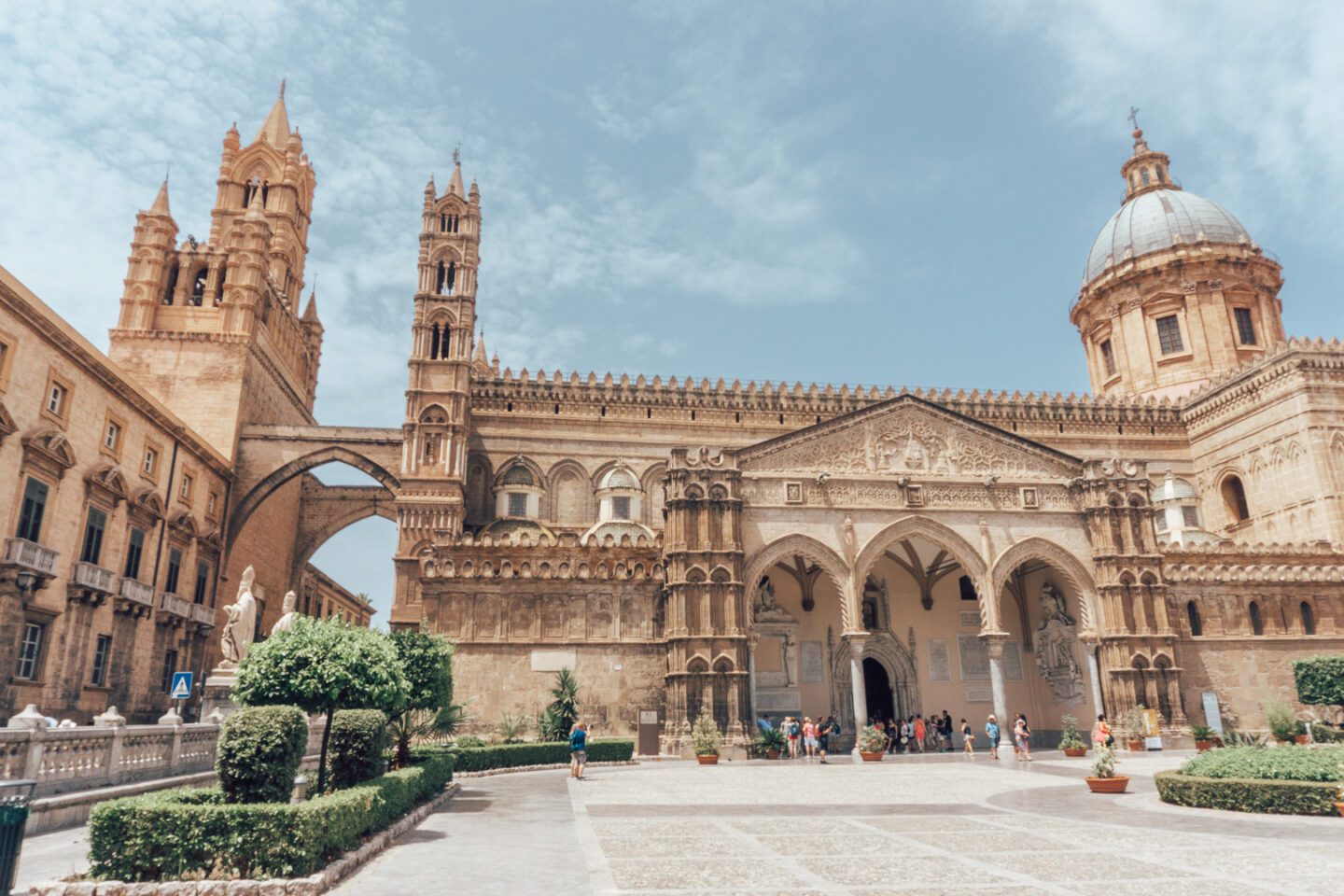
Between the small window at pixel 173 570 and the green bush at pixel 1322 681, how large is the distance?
42.9 m

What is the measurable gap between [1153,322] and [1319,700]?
2662 cm

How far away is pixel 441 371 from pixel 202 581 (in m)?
13.7

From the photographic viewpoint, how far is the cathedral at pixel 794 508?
30359mm

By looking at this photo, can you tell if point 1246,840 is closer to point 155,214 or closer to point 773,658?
point 773,658

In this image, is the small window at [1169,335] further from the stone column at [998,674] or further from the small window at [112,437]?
the small window at [112,437]

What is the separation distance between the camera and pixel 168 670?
33.9m

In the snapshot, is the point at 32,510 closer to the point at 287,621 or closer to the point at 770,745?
the point at 287,621

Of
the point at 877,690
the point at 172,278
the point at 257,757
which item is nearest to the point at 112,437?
the point at 172,278

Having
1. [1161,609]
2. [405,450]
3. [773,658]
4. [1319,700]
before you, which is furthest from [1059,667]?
[405,450]

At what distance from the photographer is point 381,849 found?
1087 centimetres

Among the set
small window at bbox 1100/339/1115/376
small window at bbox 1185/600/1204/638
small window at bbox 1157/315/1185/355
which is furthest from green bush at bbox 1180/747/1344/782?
small window at bbox 1100/339/1115/376

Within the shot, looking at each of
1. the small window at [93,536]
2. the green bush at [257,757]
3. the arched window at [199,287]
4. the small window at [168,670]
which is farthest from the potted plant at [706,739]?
the arched window at [199,287]

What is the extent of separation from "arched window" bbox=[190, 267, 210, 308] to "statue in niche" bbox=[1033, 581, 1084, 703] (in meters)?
41.1

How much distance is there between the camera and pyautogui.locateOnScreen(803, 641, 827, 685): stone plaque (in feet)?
Answer: 113
